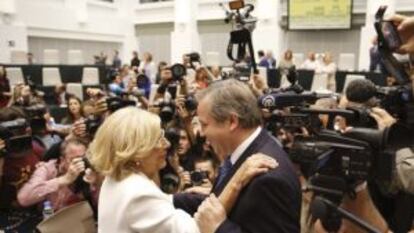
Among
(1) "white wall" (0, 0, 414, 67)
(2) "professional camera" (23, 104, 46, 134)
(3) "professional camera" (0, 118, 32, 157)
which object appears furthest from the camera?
(1) "white wall" (0, 0, 414, 67)

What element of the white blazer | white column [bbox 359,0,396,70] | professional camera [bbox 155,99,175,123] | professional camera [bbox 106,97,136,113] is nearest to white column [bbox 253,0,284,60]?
white column [bbox 359,0,396,70]

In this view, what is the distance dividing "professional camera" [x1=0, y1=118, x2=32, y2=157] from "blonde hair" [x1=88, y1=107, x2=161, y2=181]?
3.87 feet

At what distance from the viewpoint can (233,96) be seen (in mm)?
1639

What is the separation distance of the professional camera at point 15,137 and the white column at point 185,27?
14.4 m

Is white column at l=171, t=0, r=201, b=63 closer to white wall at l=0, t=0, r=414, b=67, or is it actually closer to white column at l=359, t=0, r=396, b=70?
white wall at l=0, t=0, r=414, b=67

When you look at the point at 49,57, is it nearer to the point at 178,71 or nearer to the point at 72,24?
the point at 72,24

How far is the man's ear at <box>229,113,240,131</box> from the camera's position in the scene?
64.0 inches

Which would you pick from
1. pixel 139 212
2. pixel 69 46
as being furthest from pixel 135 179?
pixel 69 46

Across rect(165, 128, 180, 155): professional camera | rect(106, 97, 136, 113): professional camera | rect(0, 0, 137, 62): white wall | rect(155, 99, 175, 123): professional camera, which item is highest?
rect(0, 0, 137, 62): white wall

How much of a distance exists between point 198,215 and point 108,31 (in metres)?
17.3

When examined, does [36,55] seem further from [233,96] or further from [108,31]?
[233,96]

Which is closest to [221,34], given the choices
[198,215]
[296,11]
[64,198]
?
[296,11]

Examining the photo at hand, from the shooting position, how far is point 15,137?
268cm

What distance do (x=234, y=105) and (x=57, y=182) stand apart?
146 cm
